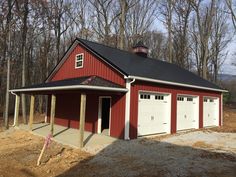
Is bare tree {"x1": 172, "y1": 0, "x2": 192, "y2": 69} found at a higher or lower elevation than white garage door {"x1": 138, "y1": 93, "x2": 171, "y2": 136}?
higher

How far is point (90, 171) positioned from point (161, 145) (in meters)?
4.50

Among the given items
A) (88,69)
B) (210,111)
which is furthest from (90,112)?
(210,111)

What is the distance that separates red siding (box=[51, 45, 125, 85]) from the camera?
13990mm

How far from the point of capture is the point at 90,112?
603 inches

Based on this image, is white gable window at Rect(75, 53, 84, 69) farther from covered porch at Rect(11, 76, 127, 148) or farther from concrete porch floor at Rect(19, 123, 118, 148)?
concrete porch floor at Rect(19, 123, 118, 148)

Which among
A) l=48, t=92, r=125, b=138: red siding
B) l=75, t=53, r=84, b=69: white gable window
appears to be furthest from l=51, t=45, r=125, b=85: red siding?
l=48, t=92, r=125, b=138: red siding

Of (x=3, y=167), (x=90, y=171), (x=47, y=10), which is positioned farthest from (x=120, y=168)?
(x=47, y=10)

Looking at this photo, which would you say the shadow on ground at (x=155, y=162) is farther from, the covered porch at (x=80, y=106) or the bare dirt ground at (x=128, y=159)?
the covered porch at (x=80, y=106)

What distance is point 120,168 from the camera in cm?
835

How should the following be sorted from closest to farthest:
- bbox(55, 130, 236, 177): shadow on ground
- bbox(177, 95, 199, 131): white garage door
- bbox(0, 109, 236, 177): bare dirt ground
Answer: bbox(55, 130, 236, 177): shadow on ground → bbox(0, 109, 236, 177): bare dirt ground → bbox(177, 95, 199, 131): white garage door

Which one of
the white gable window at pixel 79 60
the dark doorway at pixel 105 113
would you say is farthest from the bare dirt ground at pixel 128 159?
the white gable window at pixel 79 60

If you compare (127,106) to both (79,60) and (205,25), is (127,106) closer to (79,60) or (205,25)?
(79,60)

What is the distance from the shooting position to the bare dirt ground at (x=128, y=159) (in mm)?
8062

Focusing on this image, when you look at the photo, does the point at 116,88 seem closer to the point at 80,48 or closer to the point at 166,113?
the point at 166,113
